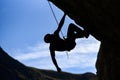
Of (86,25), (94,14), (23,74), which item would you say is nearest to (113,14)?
(94,14)

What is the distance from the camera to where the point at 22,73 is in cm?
16938

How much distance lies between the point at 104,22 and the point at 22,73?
158620 millimetres

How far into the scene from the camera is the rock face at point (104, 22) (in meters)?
13.2

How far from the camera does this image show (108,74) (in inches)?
640

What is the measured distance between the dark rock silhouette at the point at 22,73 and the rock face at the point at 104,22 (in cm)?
14139

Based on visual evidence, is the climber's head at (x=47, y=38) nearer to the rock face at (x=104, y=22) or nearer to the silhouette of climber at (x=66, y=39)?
the silhouette of climber at (x=66, y=39)

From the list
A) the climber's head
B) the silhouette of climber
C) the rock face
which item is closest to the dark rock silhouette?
the rock face

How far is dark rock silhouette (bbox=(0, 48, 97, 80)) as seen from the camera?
160 metres

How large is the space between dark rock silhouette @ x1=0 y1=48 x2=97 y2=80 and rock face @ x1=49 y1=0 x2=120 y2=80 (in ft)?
464

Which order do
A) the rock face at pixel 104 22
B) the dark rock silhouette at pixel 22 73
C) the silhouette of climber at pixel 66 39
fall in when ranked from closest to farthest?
1. the rock face at pixel 104 22
2. the silhouette of climber at pixel 66 39
3. the dark rock silhouette at pixel 22 73

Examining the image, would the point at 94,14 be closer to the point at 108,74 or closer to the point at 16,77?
the point at 108,74

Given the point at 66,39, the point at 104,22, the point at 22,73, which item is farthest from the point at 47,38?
the point at 22,73

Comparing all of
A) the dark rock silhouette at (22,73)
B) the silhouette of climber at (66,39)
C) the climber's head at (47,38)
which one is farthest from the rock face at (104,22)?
the dark rock silhouette at (22,73)

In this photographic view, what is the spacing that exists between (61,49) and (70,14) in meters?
2.84
